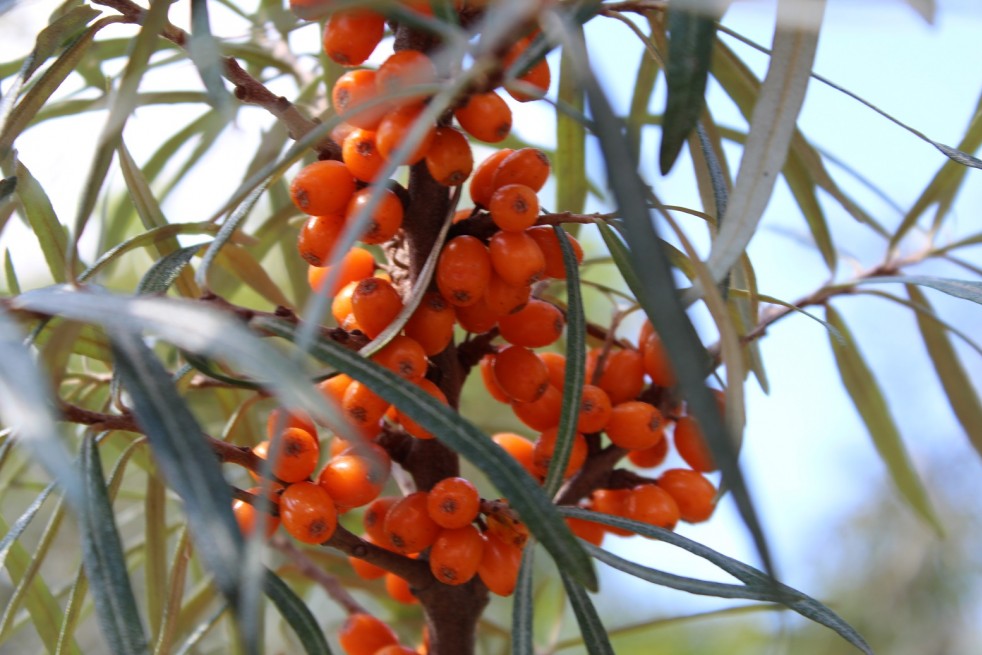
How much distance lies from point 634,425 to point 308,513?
26cm

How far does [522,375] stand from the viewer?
0.62 metres

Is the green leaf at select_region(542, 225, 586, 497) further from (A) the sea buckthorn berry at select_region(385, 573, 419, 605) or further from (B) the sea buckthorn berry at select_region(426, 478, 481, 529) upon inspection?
(A) the sea buckthorn berry at select_region(385, 573, 419, 605)

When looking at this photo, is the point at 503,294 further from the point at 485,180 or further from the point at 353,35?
the point at 353,35

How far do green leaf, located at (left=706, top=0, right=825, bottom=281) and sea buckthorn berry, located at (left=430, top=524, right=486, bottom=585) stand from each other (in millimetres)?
272

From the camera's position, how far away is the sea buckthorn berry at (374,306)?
1.83 ft

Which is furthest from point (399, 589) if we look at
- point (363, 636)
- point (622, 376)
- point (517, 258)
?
point (517, 258)

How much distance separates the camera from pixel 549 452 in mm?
666

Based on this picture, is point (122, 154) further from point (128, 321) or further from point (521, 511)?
point (521, 511)

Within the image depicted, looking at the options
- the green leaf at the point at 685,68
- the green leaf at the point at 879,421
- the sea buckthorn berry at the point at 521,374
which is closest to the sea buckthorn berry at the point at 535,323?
the sea buckthorn berry at the point at 521,374

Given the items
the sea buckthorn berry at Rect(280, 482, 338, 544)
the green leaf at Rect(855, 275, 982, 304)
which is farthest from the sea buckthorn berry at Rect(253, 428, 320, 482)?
the green leaf at Rect(855, 275, 982, 304)

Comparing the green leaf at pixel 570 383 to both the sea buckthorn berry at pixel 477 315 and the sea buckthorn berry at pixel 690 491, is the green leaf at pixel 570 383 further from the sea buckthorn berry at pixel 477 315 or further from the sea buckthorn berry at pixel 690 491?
the sea buckthorn berry at pixel 690 491

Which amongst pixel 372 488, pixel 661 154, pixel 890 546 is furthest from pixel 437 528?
pixel 890 546

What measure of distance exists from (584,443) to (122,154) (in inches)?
15.4

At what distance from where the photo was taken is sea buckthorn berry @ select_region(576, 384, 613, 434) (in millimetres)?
663
